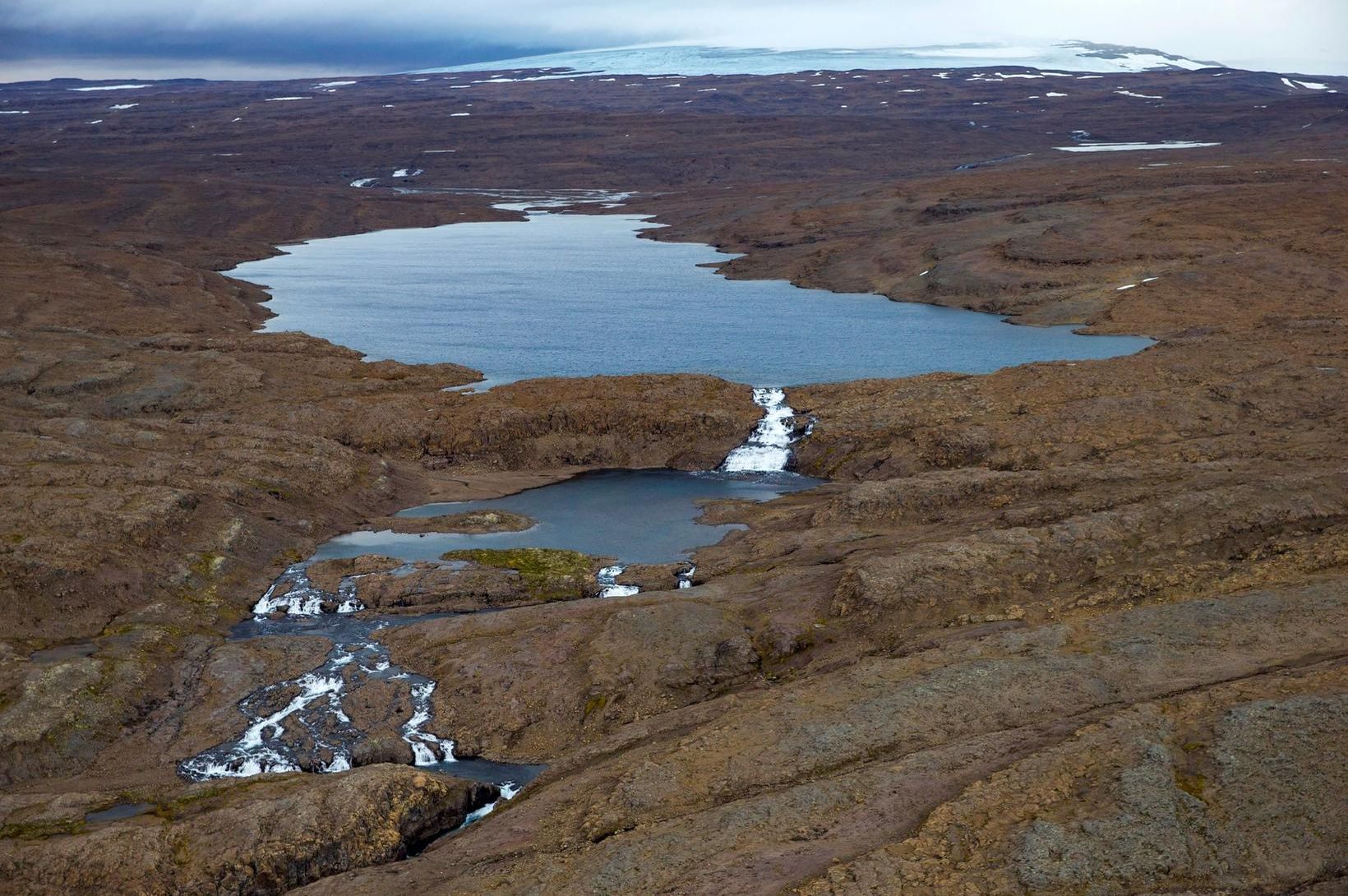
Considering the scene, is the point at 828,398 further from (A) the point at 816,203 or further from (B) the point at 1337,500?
(A) the point at 816,203

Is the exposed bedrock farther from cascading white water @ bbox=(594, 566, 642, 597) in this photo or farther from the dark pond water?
the dark pond water

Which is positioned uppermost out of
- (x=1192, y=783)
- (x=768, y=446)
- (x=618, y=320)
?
(x=1192, y=783)

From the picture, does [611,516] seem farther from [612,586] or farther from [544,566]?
[612,586]

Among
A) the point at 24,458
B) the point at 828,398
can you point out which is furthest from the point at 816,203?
the point at 24,458

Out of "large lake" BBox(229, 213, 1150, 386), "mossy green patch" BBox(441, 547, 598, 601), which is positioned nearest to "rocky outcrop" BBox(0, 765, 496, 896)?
"mossy green patch" BBox(441, 547, 598, 601)

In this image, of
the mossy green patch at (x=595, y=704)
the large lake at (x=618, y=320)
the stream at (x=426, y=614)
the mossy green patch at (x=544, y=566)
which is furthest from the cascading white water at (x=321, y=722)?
the large lake at (x=618, y=320)

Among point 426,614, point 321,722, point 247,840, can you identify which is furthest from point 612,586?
point 247,840

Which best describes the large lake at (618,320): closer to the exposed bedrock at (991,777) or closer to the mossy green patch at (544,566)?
the mossy green patch at (544,566)
